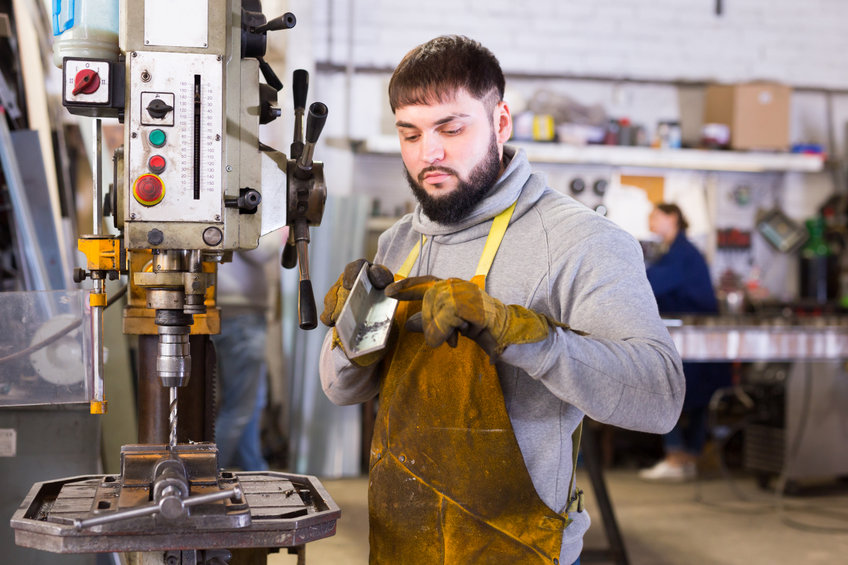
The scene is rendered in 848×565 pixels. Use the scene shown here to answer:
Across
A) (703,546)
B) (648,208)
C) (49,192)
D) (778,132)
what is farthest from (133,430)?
(778,132)

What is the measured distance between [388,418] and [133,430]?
1350 millimetres

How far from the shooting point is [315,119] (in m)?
1.19

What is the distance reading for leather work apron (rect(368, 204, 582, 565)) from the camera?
4.03 ft

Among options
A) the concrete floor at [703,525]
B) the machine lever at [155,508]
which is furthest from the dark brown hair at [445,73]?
the concrete floor at [703,525]

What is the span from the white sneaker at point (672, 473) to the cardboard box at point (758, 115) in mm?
1794

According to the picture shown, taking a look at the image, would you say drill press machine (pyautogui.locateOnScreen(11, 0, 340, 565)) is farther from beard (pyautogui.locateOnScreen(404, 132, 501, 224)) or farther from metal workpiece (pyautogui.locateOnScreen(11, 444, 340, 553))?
beard (pyautogui.locateOnScreen(404, 132, 501, 224))

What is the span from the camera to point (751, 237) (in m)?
5.18

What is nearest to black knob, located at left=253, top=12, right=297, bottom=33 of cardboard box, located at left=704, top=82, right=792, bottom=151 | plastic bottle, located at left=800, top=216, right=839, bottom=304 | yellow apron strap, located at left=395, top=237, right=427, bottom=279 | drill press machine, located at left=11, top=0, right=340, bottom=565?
drill press machine, located at left=11, top=0, right=340, bottom=565

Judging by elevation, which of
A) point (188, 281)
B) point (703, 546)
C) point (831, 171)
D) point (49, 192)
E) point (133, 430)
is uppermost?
point (831, 171)

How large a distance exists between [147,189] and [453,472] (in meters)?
0.57

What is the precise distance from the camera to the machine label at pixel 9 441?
191 cm

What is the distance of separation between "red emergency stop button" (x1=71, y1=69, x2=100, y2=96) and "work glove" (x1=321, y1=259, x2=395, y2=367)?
1.34ft

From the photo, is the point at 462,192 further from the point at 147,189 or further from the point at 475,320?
the point at 147,189

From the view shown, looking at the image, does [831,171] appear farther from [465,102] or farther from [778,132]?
[465,102]
